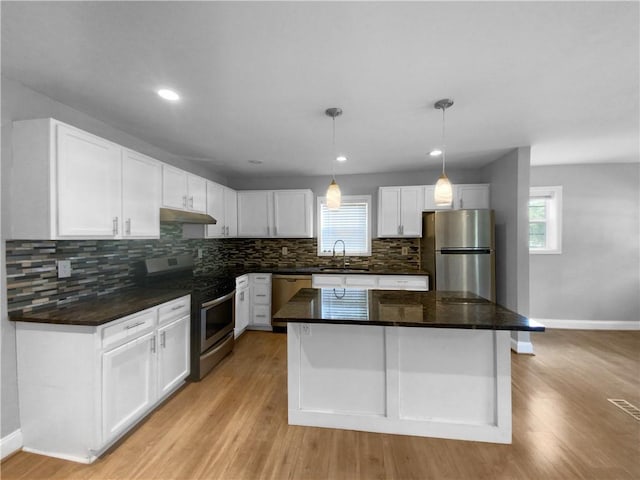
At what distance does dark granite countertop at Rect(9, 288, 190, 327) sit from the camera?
1.70 m

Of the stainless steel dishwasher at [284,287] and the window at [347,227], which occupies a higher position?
the window at [347,227]

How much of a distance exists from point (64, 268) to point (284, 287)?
8.31 feet

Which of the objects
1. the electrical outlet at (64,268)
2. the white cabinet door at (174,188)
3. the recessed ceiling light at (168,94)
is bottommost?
the electrical outlet at (64,268)

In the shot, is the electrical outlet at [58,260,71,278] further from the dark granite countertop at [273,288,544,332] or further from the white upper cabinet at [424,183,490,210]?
the white upper cabinet at [424,183,490,210]

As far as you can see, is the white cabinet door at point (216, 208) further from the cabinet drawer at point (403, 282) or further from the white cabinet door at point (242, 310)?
the cabinet drawer at point (403, 282)

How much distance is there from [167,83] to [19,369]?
6.92 feet

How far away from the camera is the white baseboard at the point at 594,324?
414 cm

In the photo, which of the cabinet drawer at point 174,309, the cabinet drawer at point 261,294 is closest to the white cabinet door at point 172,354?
the cabinet drawer at point 174,309

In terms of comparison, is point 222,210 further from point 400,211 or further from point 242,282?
point 400,211

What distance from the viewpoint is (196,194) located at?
3309 millimetres

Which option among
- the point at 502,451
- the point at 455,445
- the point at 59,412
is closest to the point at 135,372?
the point at 59,412

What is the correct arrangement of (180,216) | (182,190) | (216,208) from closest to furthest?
1. (180,216)
2. (182,190)
3. (216,208)

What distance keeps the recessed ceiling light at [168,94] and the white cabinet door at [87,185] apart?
0.57 m

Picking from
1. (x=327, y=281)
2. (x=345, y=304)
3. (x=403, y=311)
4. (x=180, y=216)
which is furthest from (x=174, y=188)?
(x=403, y=311)
